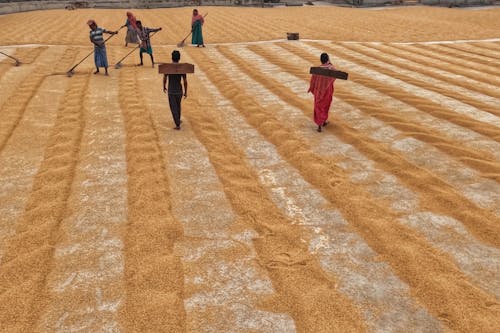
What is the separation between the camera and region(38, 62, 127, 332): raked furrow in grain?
10.4 ft

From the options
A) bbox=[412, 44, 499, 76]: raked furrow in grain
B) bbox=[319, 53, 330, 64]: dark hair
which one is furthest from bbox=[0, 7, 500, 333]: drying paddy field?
Answer: bbox=[319, 53, 330, 64]: dark hair

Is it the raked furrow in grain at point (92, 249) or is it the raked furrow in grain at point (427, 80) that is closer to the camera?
the raked furrow in grain at point (92, 249)

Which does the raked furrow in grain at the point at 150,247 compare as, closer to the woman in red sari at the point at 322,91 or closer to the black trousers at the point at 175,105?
the black trousers at the point at 175,105

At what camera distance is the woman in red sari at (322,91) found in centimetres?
674

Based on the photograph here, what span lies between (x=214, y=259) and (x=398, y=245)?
185 centimetres

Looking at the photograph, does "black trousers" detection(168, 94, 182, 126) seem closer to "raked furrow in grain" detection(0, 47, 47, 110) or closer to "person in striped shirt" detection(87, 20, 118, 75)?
"raked furrow in grain" detection(0, 47, 47, 110)

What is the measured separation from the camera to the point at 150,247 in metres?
3.99

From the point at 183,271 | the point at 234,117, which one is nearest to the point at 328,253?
the point at 183,271

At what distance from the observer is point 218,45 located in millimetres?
15586

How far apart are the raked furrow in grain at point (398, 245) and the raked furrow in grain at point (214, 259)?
1.20m

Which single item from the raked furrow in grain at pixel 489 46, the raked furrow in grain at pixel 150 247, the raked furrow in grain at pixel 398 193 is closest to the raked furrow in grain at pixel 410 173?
the raked furrow in grain at pixel 398 193

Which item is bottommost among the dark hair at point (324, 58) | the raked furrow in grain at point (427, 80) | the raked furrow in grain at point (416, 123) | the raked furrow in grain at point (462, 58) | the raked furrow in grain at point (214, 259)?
the raked furrow in grain at point (214, 259)

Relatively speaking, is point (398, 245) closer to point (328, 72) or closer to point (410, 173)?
point (410, 173)

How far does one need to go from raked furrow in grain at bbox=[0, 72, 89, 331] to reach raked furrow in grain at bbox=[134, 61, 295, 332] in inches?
48.9
